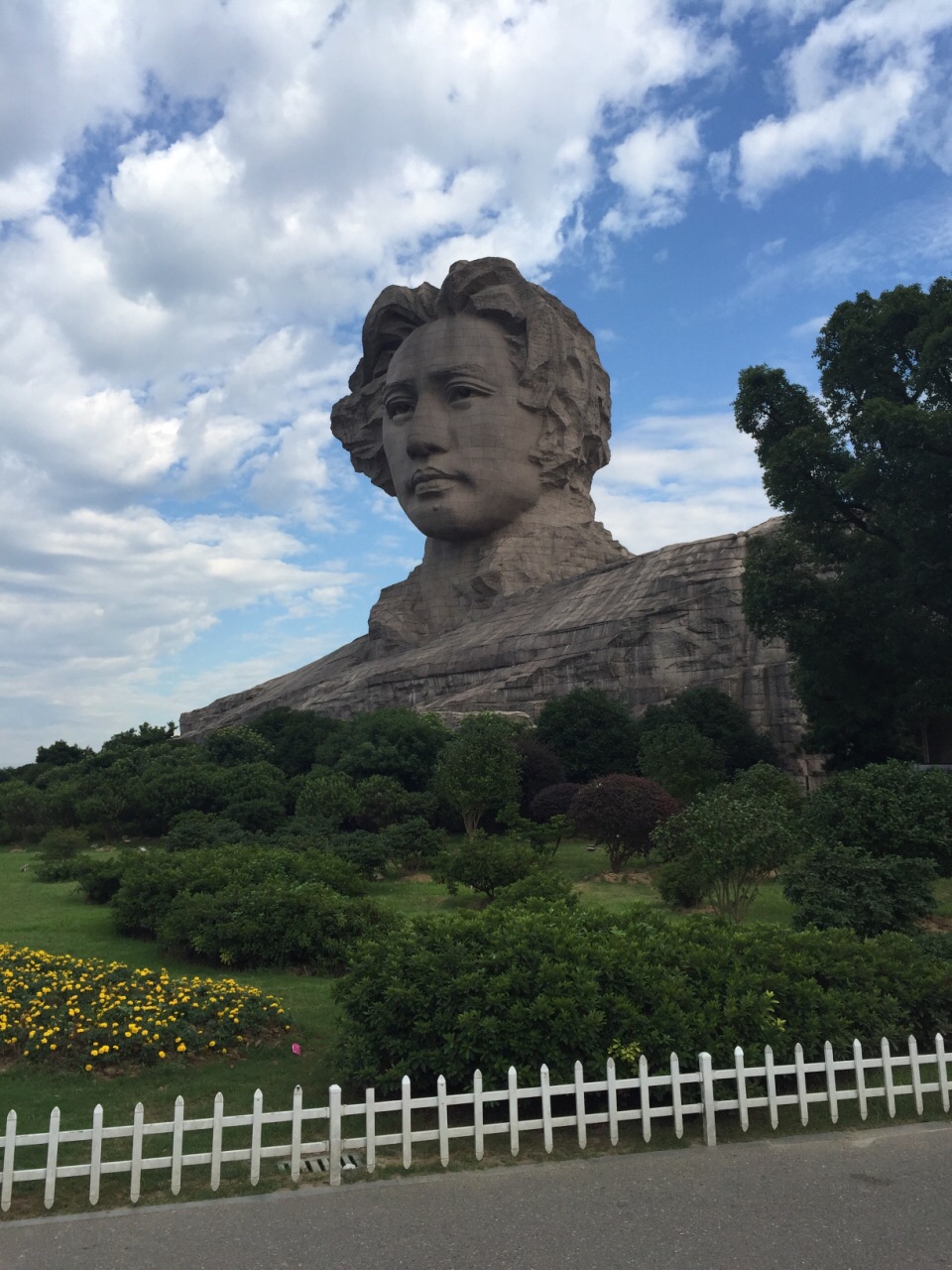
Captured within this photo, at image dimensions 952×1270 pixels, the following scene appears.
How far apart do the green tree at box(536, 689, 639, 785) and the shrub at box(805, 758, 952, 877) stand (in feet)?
30.3

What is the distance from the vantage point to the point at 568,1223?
429 centimetres

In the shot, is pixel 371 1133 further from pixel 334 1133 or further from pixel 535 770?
pixel 535 770

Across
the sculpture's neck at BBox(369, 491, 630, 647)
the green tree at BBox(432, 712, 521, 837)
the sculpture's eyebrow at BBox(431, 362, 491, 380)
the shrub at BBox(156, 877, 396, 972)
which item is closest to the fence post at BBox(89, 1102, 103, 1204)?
the shrub at BBox(156, 877, 396, 972)

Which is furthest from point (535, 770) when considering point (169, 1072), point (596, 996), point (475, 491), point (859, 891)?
point (475, 491)

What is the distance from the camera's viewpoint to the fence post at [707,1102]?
16.9ft

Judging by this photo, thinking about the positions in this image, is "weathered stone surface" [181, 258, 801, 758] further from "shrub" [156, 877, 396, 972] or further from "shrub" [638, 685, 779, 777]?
"shrub" [156, 877, 396, 972]

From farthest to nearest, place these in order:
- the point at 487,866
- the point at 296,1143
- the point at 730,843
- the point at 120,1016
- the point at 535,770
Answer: the point at 535,770
the point at 487,866
the point at 730,843
the point at 120,1016
the point at 296,1143

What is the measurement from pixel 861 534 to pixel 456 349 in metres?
21.4

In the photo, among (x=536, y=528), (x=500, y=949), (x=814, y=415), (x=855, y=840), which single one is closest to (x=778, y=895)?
(x=855, y=840)

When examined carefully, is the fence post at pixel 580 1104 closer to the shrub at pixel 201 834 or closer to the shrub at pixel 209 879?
the shrub at pixel 209 879

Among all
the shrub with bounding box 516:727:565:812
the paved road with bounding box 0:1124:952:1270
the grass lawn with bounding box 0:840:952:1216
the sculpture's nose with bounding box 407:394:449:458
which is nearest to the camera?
the paved road with bounding box 0:1124:952:1270

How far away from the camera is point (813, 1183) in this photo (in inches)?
184

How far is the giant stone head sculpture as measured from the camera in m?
36.9

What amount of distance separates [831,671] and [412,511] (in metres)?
21.7
